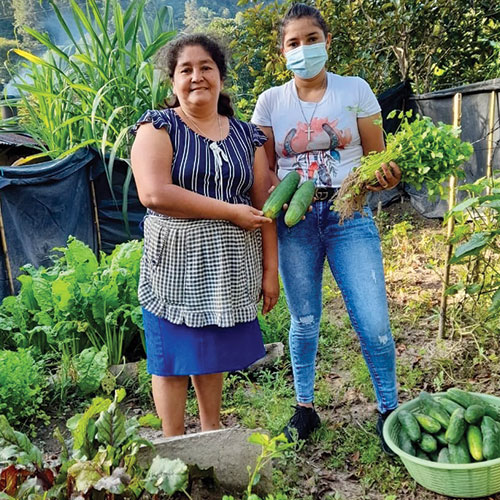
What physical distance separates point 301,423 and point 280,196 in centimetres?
120

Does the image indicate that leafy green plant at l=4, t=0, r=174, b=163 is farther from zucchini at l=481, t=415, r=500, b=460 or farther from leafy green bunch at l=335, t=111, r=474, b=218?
zucchini at l=481, t=415, r=500, b=460

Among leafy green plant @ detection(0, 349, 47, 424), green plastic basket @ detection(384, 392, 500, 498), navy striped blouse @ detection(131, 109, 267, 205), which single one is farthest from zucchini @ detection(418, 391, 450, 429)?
leafy green plant @ detection(0, 349, 47, 424)

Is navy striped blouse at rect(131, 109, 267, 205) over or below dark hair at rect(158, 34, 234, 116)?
below

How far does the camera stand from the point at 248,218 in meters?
1.98

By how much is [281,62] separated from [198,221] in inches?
178

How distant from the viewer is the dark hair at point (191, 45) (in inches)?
79.1

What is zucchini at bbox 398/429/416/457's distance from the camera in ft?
7.17

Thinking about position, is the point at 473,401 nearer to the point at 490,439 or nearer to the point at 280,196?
the point at 490,439

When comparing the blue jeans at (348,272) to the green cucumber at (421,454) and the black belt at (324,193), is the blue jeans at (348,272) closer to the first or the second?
the black belt at (324,193)

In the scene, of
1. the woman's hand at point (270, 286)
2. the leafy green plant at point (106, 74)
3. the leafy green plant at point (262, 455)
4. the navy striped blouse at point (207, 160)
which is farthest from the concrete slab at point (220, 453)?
the leafy green plant at point (106, 74)

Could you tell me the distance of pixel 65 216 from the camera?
185 inches

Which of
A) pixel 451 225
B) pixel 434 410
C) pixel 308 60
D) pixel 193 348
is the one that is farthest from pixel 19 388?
pixel 451 225

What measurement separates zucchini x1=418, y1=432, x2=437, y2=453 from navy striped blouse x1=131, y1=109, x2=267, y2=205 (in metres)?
1.23

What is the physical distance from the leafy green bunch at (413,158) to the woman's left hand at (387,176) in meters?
0.02
